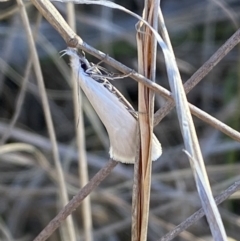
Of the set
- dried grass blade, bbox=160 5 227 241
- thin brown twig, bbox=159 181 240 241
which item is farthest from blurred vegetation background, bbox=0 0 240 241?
dried grass blade, bbox=160 5 227 241

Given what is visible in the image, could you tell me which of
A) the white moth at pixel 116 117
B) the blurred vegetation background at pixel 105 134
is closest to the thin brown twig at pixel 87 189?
the white moth at pixel 116 117

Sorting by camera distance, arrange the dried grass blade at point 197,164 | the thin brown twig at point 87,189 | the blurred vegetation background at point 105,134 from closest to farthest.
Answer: the dried grass blade at point 197,164, the thin brown twig at point 87,189, the blurred vegetation background at point 105,134

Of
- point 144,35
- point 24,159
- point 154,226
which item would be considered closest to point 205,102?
point 154,226

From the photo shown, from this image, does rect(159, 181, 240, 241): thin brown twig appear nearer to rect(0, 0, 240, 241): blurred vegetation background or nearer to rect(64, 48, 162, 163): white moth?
rect(64, 48, 162, 163): white moth

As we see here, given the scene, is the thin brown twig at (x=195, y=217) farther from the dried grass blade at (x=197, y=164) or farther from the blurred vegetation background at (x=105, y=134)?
the blurred vegetation background at (x=105, y=134)

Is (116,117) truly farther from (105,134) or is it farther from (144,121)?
(105,134)
